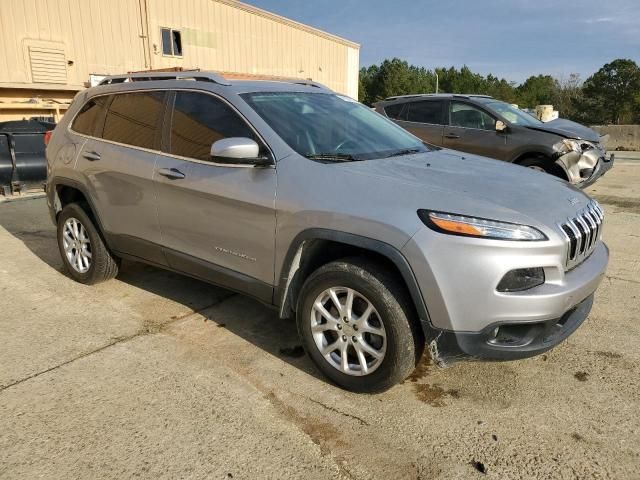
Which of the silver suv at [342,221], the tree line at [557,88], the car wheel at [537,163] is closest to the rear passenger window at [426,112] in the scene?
the car wheel at [537,163]

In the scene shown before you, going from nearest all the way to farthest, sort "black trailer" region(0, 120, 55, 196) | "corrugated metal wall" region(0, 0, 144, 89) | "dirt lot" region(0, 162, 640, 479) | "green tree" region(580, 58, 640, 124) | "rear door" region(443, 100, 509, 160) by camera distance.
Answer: "dirt lot" region(0, 162, 640, 479) → "rear door" region(443, 100, 509, 160) → "black trailer" region(0, 120, 55, 196) → "corrugated metal wall" region(0, 0, 144, 89) → "green tree" region(580, 58, 640, 124)

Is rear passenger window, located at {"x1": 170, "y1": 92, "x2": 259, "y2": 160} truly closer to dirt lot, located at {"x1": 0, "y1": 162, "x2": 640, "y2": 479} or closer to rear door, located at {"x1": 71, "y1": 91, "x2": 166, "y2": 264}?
rear door, located at {"x1": 71, "y1": 91, "x2": 166, "y2": 264}

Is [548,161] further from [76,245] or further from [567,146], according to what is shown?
[76,245]

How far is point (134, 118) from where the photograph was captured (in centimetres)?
393

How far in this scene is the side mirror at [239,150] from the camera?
293 centimetres

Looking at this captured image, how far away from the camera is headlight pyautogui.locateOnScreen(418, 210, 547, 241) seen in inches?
93.7

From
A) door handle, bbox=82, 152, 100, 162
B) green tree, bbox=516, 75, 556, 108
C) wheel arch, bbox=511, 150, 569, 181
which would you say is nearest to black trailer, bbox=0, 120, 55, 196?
door handle, bbox=82, 152, 100, 162

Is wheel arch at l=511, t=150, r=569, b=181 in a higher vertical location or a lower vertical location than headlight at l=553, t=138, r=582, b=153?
lower

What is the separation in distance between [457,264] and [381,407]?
91 cm

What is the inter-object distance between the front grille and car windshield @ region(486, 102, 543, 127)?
5379mm

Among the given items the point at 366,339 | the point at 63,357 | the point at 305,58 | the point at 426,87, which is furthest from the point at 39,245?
the point at 426,87

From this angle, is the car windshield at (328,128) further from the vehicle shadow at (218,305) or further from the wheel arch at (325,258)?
the vehicle shadow at (218,305)

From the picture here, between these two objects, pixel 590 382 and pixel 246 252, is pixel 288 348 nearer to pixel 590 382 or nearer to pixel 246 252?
pixel 246 252

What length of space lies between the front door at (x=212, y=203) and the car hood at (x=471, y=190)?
2.06ft
